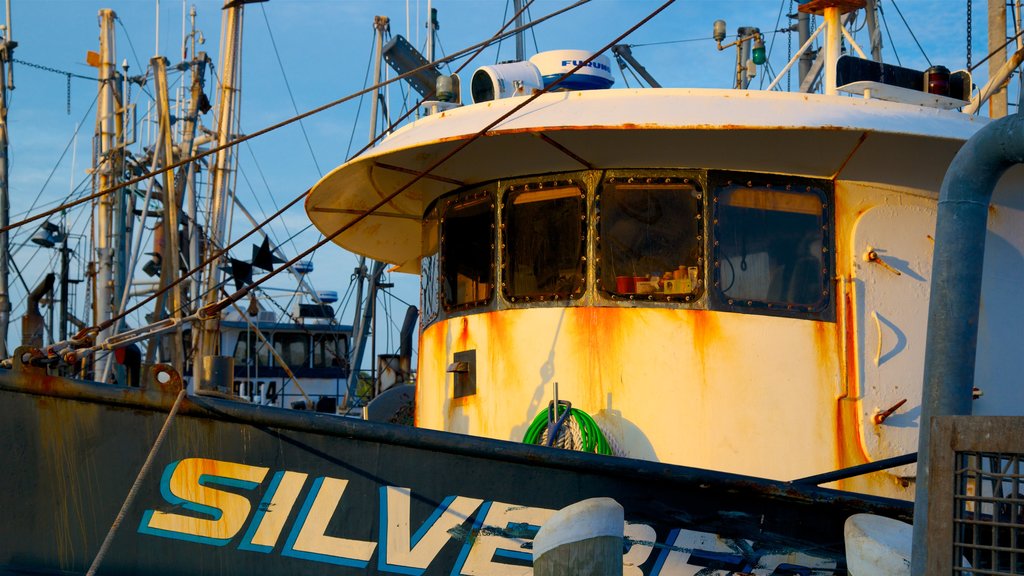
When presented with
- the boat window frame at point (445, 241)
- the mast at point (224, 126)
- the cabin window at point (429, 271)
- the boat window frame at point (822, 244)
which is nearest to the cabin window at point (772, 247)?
the boat window frame at point (822, 244)

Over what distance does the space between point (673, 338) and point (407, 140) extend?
6.13ft

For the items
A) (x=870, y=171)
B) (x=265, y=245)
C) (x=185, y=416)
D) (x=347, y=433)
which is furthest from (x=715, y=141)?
(x=265, y=245)

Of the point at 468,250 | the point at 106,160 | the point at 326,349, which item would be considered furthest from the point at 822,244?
the point at 326,349

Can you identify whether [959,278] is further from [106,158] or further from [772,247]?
[106,158]

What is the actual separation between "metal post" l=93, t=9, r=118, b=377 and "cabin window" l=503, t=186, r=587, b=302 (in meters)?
21.7

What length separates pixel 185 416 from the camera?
210 inches

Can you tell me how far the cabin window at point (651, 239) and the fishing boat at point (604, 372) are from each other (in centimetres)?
1

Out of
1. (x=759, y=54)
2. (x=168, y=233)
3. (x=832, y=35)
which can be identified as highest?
(x=759, y=54)

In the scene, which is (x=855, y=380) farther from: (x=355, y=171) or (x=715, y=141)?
(x=355, y=171)

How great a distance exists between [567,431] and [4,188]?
23.0 metres

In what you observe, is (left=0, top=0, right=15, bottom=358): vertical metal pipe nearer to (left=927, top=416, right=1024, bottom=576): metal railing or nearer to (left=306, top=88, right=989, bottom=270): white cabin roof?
(left=306, top=88, right=989, bottom=270): white cabin roof

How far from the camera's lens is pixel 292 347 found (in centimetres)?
3619

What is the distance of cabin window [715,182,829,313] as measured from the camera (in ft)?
21.3

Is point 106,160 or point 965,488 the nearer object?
point 965,488
